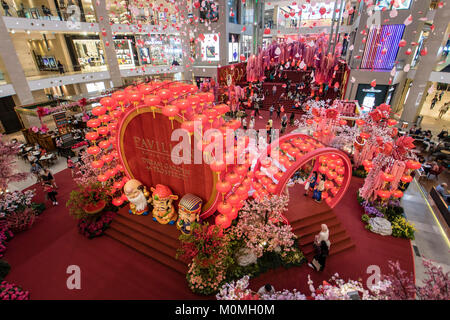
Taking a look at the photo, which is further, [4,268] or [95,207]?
[95,207]

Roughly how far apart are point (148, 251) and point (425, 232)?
28.4 feet

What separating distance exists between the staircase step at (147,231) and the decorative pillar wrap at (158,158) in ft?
3.77

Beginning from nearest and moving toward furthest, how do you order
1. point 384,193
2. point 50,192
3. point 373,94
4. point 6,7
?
point 384,193 < point 50,192 < point 6,7 < point 373,94

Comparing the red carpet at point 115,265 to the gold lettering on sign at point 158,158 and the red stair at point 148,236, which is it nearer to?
the red stair at point 148,236

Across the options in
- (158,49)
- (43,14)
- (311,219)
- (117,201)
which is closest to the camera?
(311,219)

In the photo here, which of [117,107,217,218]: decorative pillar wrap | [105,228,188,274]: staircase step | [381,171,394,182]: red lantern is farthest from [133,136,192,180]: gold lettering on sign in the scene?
[381,171,394,182]: red lantern

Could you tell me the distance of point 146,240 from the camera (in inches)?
271

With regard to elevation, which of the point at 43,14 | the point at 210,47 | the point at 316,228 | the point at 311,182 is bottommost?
the point at 316,228

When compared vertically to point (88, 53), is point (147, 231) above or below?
below

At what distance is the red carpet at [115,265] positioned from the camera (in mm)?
5750

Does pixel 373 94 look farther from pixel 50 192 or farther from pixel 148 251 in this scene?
pixel 50 192

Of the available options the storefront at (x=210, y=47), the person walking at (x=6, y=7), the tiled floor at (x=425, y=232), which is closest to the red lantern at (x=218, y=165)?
the tiled floor at (x=425, y=232)

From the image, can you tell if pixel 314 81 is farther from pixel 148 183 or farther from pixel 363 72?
pixel 148 183

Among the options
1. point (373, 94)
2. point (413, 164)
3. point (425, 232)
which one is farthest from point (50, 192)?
point (373, 94)
